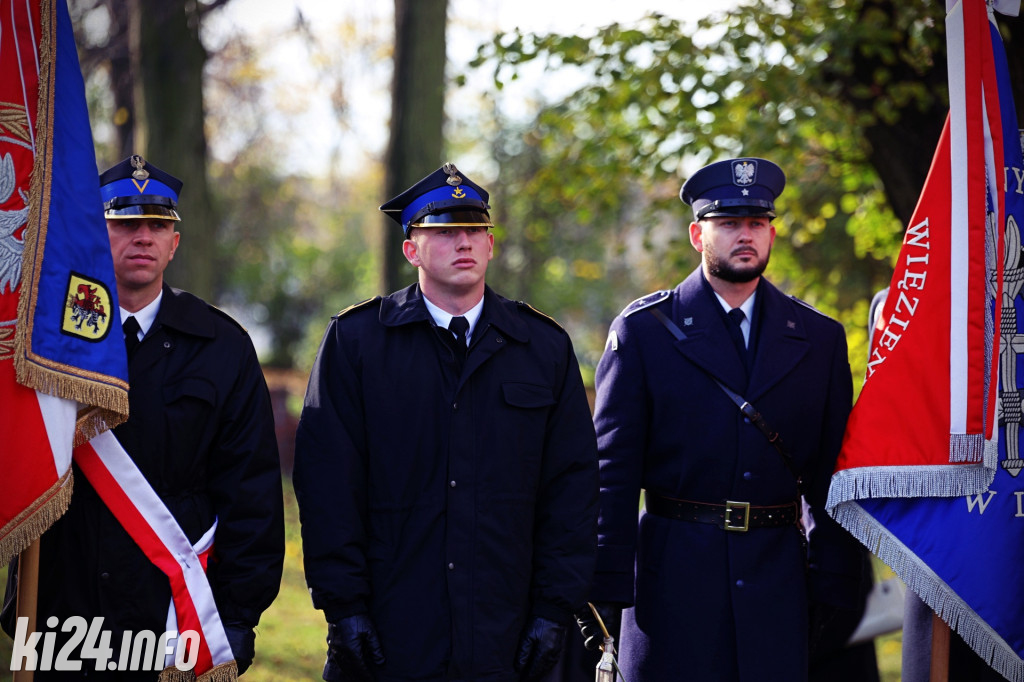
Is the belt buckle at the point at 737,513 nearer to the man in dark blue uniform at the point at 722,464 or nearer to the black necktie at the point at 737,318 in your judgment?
the man in dark blue uniform at the point at 722,464

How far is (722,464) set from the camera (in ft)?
13.1

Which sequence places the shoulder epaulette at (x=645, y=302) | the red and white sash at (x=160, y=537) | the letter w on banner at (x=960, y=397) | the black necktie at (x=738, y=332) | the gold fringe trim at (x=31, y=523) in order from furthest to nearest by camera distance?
the shoulder epaulette at (x=645, y=302) → the black necktie at (x=738, y=332) → the letter w on banner at (x=960, y=397) → the red and white sash at (x=160, y=537) → the gold fringe trim at (x=31, y=523)

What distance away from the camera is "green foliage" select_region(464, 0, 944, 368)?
6.84 m

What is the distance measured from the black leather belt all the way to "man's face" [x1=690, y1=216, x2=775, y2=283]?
2.79ft

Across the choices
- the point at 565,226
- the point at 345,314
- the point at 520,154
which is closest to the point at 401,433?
the point at 345,314

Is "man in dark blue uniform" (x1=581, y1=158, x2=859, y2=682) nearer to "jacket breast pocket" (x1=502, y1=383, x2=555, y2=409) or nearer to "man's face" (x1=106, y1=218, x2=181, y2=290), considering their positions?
"jacket breast pocket" (x1=502, y1=383, x2=555, y2=409)

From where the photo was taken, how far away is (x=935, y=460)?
3.96 m

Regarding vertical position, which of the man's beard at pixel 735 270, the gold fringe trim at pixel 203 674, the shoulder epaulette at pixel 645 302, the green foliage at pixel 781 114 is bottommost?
the gold fringe trim at pixel 203 674

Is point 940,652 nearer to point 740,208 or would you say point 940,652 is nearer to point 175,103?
point 740,208

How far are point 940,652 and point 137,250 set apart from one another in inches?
127

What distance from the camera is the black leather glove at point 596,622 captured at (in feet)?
12.9

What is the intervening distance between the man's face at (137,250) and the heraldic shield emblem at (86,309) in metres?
0.20

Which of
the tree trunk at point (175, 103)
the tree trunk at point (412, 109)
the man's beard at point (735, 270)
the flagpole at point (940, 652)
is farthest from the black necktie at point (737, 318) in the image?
the tree trunk at point (175, 103)

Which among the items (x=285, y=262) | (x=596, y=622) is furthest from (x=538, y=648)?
(x=285, y=262)
